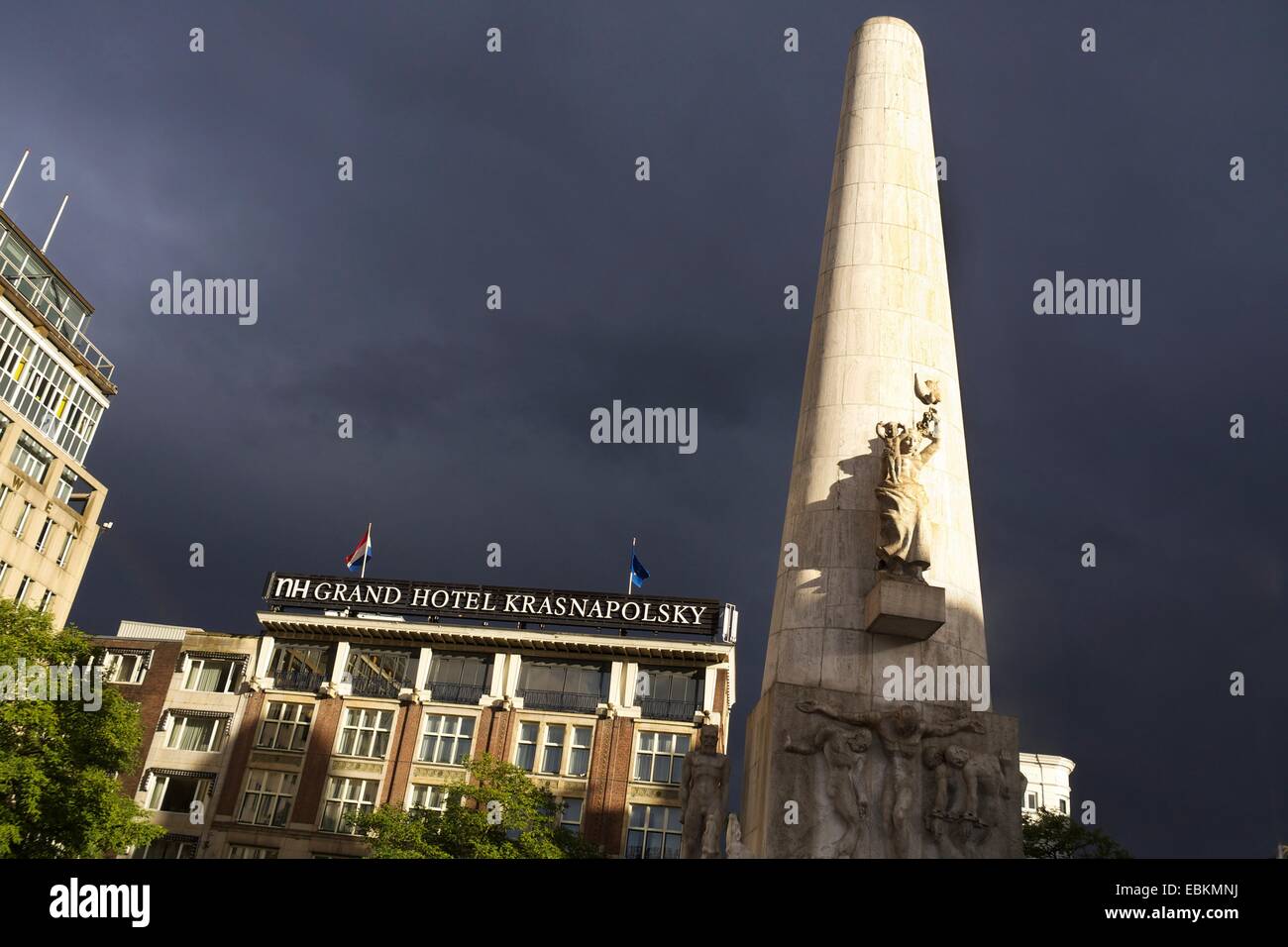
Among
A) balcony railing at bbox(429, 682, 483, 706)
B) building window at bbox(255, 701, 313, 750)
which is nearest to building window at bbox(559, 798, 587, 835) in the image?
balcony railing at bbox(429, 682, 483, 706)

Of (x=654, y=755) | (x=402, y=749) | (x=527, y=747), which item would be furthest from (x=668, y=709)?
(x=402, y=749)

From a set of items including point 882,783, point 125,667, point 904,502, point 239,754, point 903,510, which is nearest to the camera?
point 882,783

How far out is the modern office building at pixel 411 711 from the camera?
63719 millimetres

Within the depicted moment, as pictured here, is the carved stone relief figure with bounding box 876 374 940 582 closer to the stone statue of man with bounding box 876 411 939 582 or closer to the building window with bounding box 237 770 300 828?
the stone statue of man with bounding box 876 411 939 582

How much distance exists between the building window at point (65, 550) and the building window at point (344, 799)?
96.7 ft

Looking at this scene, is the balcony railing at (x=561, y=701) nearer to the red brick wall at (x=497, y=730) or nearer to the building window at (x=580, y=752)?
the building window at (x=580, y=752)

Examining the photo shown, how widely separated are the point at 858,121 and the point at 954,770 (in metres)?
13.5

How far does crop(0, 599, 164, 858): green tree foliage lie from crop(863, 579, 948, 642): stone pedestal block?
30.7 metres

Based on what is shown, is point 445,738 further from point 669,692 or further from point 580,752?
point 669,692

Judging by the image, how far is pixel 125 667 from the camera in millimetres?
71750

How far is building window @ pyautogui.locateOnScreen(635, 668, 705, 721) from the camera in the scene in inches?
2594

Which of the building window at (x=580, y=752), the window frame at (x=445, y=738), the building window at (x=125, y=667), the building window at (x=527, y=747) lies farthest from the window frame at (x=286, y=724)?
the building window at (x=580, y=752)

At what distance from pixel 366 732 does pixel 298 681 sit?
626cm
